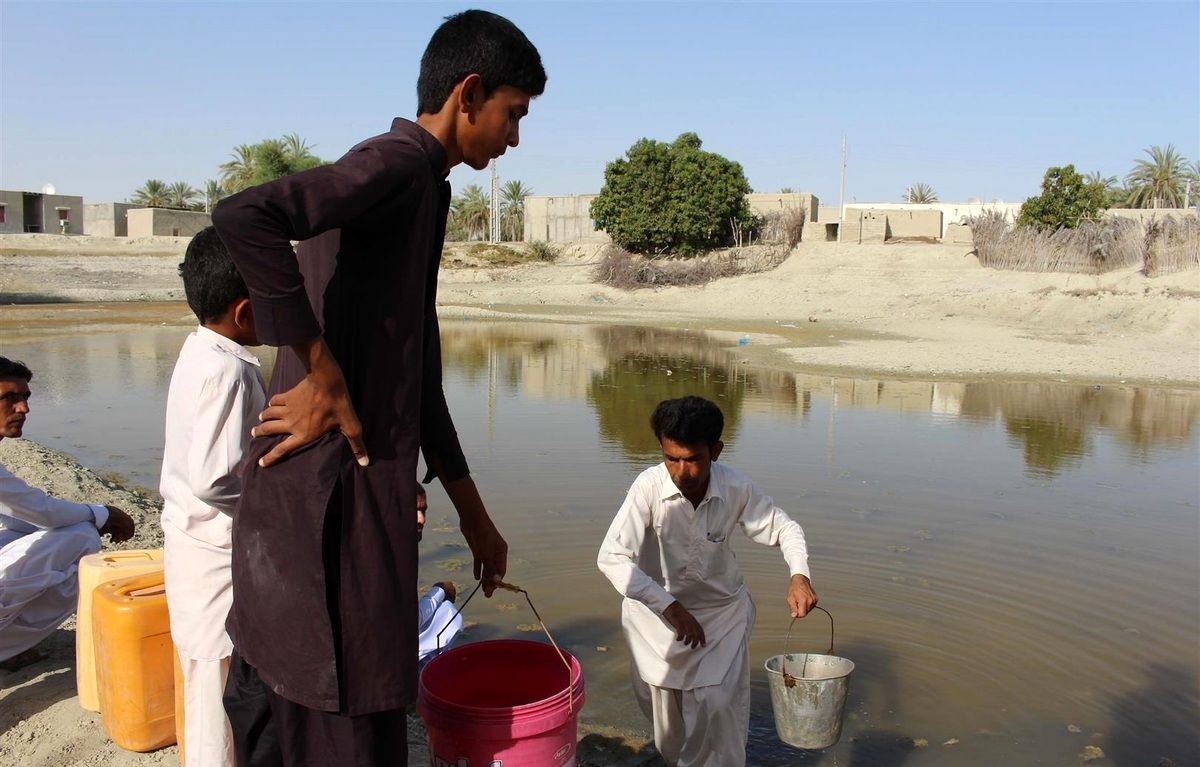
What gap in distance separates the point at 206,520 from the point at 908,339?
1893cm

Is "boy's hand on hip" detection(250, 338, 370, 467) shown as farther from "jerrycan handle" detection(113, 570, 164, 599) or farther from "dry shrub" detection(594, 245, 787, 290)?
"dry shrub" detection(594, 245, 787, 290)

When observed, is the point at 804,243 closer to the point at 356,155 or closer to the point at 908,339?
the point at 908,339

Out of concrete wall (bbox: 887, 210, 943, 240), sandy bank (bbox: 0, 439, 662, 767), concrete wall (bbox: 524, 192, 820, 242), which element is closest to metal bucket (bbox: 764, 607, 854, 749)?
sandy bank (bbox: 0, 439, 662, 767)

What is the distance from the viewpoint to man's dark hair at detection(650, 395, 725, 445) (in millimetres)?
3473

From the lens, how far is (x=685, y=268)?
1329 inches

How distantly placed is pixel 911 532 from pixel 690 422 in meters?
4.36

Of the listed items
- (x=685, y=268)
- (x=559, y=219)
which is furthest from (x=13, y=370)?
(x=559, y=219)

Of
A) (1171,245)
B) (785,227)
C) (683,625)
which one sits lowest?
(683,625)

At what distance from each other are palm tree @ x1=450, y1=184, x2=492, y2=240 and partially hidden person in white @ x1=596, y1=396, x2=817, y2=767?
5989 centimetres

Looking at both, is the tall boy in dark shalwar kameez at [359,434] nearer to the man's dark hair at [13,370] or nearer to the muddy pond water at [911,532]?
the man's dark hair at [13,370]

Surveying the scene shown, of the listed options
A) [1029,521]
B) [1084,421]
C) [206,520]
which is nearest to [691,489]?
[206,520]

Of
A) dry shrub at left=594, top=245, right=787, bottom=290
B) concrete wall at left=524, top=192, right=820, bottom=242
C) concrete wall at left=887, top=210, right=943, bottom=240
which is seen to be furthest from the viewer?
concrete wall at left=524, top=192, right=820, bottom=242

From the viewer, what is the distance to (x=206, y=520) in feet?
8.53

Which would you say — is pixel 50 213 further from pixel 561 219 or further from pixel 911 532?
pixel 911 532
